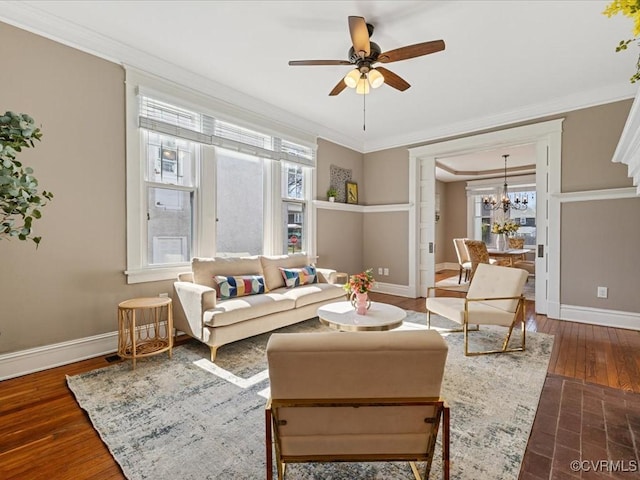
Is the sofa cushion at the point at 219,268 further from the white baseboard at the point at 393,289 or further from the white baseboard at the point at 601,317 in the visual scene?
the white baseboard at the point at 601,317

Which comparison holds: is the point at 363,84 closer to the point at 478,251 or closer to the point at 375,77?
the point at 375,77

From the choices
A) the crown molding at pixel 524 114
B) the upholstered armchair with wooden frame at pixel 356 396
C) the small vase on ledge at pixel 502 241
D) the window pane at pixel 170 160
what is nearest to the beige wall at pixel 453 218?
the small vase on ledge at pixel 502 241

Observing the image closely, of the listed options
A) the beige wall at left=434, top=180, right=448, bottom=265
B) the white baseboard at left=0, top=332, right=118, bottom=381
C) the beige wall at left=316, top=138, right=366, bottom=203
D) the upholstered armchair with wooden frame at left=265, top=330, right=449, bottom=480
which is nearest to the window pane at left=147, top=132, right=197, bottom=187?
the white baseboard at left=0, top=332, right=118, bottom=381

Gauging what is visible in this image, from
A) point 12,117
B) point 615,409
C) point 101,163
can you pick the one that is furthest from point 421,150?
point 12,117

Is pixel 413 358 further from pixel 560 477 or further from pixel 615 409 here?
pixel 615 409

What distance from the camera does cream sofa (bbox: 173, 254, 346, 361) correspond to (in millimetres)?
2855

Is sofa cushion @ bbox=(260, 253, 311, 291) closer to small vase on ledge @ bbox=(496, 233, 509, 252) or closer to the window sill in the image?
the window sill

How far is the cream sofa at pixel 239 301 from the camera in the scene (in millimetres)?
2855

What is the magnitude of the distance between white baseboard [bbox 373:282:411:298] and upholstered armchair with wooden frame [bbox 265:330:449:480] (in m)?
4.62

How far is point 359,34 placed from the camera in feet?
7.45

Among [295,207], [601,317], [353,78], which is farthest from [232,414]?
[601,317]

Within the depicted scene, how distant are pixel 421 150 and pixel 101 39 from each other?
4.74 meters

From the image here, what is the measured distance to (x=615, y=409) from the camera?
207 centimetres

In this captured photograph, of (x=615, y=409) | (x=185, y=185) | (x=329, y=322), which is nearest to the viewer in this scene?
(x=615, y=409)
